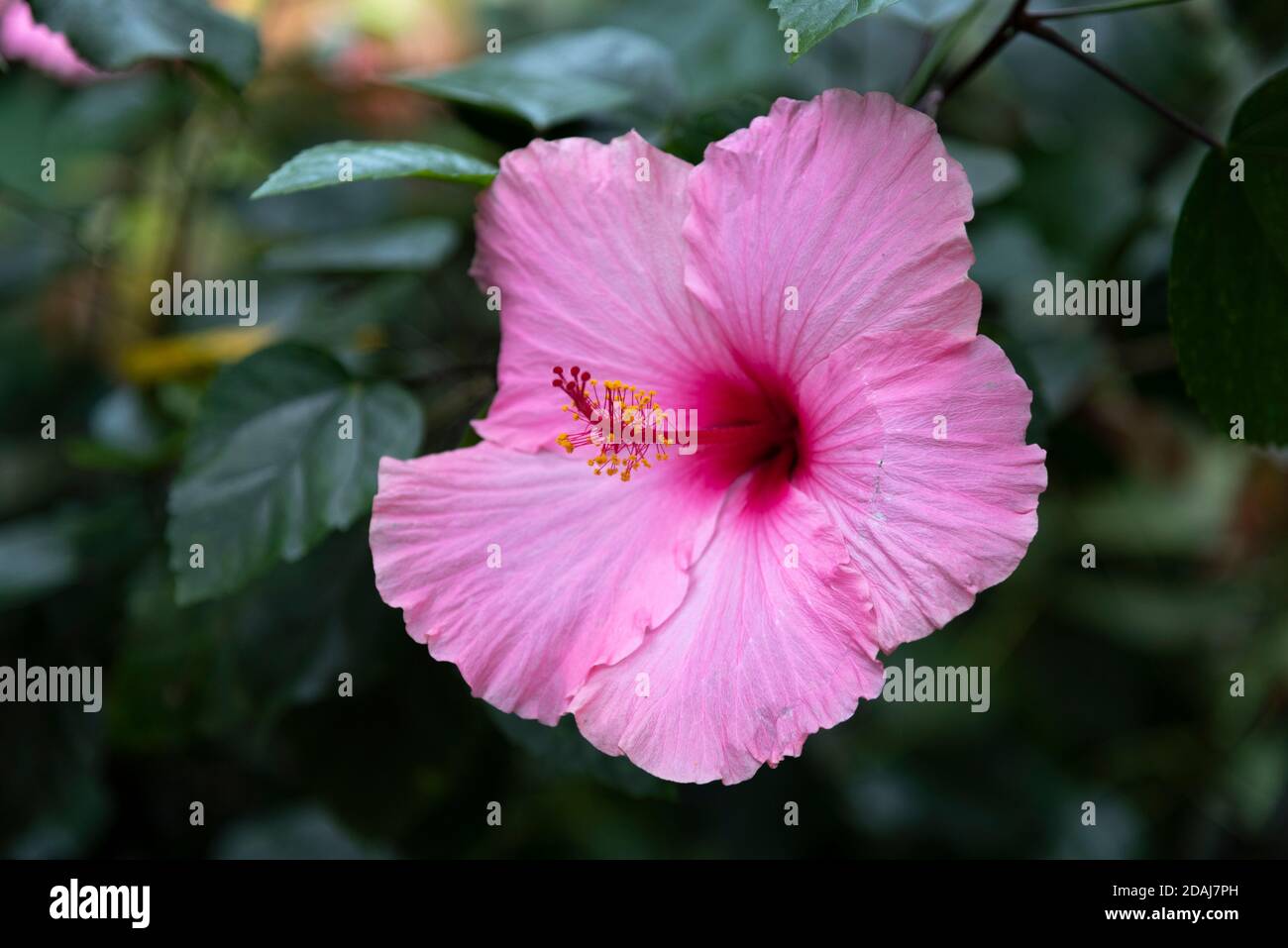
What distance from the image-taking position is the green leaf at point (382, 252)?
113 centimetres

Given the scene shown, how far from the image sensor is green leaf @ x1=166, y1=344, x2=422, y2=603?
87 centimetres

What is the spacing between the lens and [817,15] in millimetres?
701

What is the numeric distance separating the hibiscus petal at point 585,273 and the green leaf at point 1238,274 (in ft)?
1.25

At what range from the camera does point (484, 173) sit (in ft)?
2.63

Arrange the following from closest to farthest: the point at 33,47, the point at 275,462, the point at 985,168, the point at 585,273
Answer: the point at 585,273, the point at 275,462, the point at 985,168, the point at 33,47

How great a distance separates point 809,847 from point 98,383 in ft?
4.17

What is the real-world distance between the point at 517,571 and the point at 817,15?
43 centimetres

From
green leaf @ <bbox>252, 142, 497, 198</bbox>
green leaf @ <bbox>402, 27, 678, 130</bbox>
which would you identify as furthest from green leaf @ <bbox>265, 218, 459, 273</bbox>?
green leaf @ <bbox>252, 142, 497, 198</bbox>

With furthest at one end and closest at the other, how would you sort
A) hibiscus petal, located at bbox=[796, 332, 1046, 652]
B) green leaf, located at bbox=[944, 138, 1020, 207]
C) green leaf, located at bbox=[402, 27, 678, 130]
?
green leaf, located at bbox=[944, 138, 1020, 207]
green leaf, located at bbox=[402, 27, 678, 130]
hibiscus petal, located at bbox=[796, 332, 1046, 652]

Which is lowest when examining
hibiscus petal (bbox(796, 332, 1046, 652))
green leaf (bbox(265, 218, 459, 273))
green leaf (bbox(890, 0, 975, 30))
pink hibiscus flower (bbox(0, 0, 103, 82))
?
hibiscus petal (bbox(796, 332, 1046, 652))

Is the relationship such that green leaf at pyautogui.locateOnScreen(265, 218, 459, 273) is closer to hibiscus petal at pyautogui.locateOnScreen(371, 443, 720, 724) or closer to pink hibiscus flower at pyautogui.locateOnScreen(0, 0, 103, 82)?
hibiscus petal at pyautogui.locateOnScreen(371, 443, 720, 724)

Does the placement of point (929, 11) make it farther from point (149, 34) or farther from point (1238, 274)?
point (149, 34)

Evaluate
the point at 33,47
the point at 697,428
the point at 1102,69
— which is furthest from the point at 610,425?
the point at 33,47

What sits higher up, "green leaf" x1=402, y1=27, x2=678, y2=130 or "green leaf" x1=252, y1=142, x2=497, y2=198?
"green leaf" x1=402, y1=27, x2=678, y2=130
